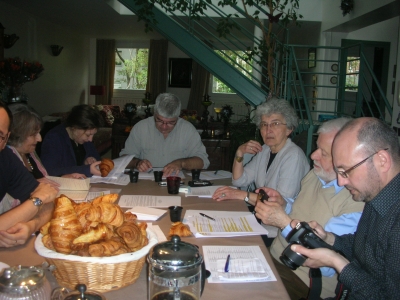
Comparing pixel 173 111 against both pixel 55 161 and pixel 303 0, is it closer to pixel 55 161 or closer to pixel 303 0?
pixel 55 161

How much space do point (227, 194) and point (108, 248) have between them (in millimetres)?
1159

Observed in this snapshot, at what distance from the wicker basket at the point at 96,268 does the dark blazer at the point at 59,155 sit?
1477 mm

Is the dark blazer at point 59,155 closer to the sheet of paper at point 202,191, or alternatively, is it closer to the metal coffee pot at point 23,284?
the sheet of paper at point 202,191

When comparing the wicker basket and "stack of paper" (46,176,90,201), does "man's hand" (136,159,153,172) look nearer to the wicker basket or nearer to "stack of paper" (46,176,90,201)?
"stack of paper" (46,176,90,201)

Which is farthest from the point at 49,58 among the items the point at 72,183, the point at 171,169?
the point at 72,183

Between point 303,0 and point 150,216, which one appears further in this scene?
point 303,0

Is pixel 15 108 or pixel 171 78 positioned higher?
pixel 171 78

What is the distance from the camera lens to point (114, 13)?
7.67m

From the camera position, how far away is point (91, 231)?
3.52 ft

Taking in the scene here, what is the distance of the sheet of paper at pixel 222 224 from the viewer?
1.56m

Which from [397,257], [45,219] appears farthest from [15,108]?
[397,257]

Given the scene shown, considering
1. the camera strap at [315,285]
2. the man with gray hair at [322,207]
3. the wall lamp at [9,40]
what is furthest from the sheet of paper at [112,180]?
the wall lamp at [9,40]

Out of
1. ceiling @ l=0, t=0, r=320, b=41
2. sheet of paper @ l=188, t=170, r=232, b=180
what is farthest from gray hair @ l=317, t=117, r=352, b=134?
ceiling @ l=0, t=0, r=320, b=41

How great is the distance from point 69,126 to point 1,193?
1.03 metres
